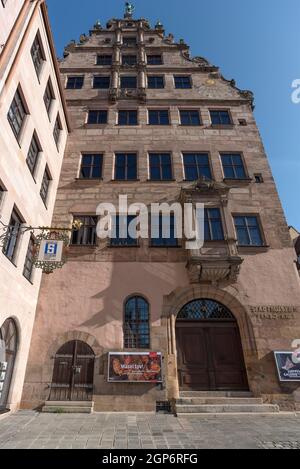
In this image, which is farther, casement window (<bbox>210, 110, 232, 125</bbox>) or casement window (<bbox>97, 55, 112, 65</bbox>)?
casement window (<bbox>97, 55, 112, 65</bbox>)

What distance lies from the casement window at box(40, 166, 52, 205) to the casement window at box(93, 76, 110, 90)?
9535 mm

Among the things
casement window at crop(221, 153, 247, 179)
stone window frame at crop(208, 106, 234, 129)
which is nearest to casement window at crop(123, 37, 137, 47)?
stone window frame at crop(208, 106, 234, 129)

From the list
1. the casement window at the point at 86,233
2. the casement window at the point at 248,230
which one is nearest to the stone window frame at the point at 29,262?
the casement window at the point at 86,233

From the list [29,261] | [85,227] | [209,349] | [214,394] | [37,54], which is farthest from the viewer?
[85,227]

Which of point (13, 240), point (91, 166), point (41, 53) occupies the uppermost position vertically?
point (41, 53)

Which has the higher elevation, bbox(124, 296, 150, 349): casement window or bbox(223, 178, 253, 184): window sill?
bbox(223, 178, 253, 184): window sill

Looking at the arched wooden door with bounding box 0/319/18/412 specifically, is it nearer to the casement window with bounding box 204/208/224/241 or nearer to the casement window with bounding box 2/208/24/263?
the casement window with bounding box 2/208/24/263

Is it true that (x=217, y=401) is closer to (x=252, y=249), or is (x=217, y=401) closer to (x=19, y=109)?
(x=252, y=249)

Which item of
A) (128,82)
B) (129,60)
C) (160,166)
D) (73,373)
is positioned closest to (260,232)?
(160,166)

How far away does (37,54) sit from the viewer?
A: 1315 centimetres

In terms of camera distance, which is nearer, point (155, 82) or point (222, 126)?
point (222, 126)

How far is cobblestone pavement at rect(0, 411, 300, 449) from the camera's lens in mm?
6043

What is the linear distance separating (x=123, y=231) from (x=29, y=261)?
15.0 ft

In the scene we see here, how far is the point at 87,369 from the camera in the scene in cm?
1084
